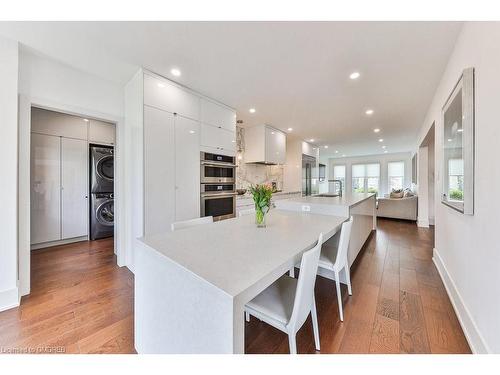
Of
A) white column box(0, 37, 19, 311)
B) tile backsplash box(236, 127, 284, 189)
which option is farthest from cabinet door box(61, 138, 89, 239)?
tile backsplash box(236, 127, 284, 189)

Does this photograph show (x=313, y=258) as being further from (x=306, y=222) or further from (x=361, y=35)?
(x=361, y=35)

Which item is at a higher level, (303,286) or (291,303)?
(303,286)

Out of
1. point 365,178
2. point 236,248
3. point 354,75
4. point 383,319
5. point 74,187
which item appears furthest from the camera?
point 365,178

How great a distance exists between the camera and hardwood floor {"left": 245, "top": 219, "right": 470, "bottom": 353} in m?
1.30

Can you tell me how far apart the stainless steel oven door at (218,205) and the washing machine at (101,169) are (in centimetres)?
216

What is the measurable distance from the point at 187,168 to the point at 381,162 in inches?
380

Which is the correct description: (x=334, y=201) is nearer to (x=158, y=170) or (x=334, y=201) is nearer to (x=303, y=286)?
(x=303, y=286)

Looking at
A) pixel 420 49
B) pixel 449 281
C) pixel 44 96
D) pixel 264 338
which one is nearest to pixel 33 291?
pixel 44 96

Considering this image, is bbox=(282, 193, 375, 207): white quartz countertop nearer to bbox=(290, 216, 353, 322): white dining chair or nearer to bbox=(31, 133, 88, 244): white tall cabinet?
bbox=(290, 216, 353, 322): white dining chair

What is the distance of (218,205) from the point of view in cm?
312

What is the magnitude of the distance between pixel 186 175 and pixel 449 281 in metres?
3.11

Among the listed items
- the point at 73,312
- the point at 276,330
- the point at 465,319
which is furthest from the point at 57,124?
the point at 465,319

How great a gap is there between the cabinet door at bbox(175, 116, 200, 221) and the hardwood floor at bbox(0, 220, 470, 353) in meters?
1.05
